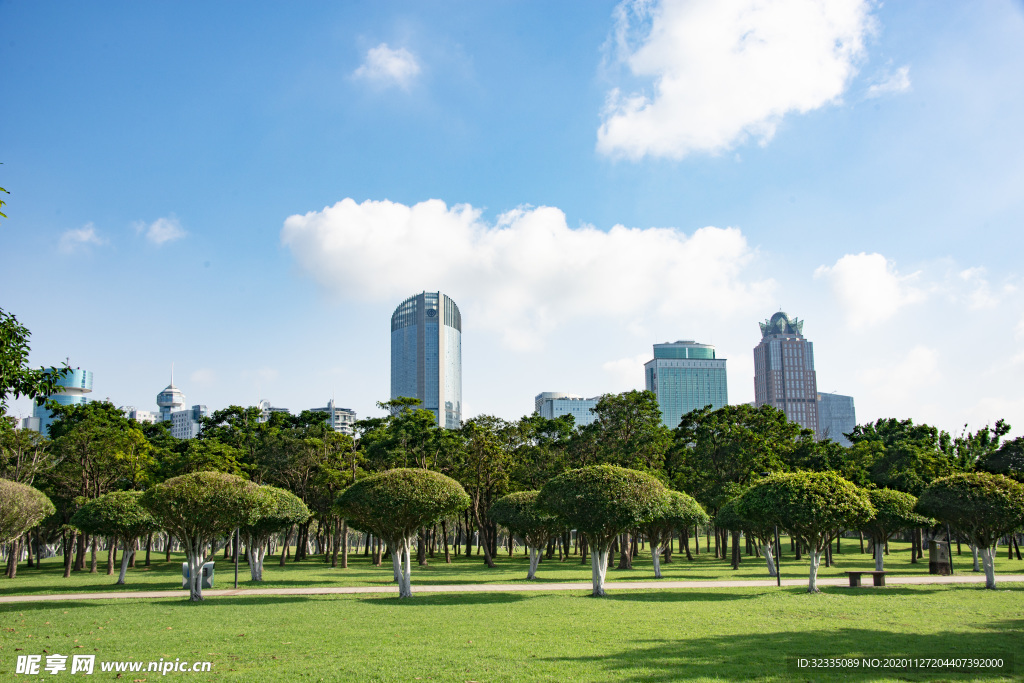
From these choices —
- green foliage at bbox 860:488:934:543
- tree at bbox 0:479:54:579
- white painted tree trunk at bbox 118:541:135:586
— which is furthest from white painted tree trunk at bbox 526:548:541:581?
tree at bbox 0:479:54:579

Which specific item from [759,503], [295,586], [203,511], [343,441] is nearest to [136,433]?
[343,441]

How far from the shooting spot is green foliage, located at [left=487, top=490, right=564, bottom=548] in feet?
124

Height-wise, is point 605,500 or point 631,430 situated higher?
point 631,430

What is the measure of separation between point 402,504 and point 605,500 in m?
8.04

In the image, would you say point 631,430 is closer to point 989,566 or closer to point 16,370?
point 989,566

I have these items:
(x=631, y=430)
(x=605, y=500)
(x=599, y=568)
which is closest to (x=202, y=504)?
(x=605, y=500)

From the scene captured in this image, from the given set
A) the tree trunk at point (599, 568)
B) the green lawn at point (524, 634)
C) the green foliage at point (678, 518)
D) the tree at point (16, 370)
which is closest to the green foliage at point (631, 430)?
the green foliage at point (678, 518)

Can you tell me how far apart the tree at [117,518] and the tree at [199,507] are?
9886 mm

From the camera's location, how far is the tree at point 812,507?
2734 cm

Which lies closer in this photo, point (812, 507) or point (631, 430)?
point (812, 507)

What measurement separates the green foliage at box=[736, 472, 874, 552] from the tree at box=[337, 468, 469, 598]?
42.6 feet

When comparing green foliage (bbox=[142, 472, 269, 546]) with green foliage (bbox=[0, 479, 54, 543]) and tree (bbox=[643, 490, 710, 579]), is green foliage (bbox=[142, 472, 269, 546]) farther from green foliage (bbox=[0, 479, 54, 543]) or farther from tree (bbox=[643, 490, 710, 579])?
tree (bbox=[643, 490, 710, 579])

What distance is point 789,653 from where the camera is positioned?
14.3 m

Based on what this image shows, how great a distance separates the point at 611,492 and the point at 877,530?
2427cm
